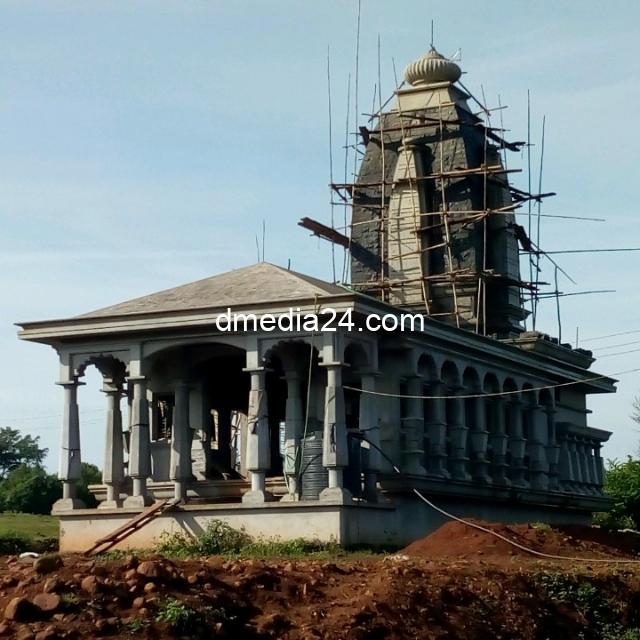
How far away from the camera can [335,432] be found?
35.3 meters

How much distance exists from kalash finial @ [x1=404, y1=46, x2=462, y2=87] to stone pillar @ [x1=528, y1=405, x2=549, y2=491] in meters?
12.5

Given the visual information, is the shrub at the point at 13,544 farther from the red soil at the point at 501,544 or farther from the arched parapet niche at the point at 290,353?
the red soil at the point at 501,544

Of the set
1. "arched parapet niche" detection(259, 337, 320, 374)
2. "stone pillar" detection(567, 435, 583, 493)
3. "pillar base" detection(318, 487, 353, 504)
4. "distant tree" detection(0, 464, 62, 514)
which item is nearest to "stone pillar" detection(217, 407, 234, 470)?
"arched parapet niche" detection(259, 337, 320, 374)

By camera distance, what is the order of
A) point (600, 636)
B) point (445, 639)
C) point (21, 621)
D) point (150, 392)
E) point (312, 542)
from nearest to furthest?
point (21, 621) → point (445, 639) → point (600, 636) → point (312, 542) → point (150, 392)

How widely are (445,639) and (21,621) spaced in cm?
653

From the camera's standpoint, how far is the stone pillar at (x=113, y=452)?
39.1m

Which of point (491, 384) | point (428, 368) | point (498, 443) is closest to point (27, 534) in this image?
point (428, 368)

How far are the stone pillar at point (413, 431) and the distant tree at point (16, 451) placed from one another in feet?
231

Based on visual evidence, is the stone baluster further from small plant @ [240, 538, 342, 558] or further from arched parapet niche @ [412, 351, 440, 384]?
small plant @ [240, 538, 342, 558]

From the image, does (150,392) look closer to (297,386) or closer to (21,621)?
(297,386)

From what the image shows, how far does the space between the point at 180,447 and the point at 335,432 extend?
510 centimetres

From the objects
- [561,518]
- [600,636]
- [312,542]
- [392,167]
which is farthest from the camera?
[392,167]

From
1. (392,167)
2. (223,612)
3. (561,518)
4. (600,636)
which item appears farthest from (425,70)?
(223,612)

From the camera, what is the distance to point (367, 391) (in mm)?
36719
